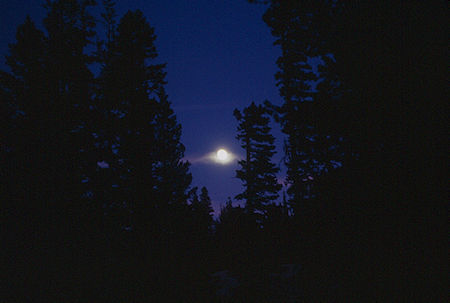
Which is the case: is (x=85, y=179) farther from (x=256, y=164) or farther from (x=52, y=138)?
(x=256, y=164)

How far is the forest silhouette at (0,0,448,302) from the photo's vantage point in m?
3.88

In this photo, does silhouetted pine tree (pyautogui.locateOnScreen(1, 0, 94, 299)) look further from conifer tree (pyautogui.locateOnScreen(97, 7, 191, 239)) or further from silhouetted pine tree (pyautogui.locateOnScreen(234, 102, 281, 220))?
silhouetted pine tree (pyautogui.locateOnScreen(234, 102, 281, 220))

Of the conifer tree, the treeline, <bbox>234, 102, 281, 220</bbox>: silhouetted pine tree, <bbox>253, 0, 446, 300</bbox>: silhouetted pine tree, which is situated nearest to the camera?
<bbox>253, 0, 446, 300</bbox>: silhouetted pine tree

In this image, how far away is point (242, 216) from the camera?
1305 cm

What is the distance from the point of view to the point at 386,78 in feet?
14.0

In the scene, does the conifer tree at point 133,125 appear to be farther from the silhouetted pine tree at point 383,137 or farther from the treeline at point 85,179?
the silhouetted pine tree at point 383,137

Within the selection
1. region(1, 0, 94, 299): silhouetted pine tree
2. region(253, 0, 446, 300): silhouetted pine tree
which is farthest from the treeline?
region(253, 0, 446, 300): silhouetted pine tree

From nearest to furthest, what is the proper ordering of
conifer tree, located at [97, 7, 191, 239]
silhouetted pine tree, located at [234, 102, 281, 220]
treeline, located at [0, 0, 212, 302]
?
treeline, located at [0, 0, 212, 302] < conifer tree, located at [97, 7, 191, 239] < silhouetted pine tree, located at [234, 102, 281, 220]

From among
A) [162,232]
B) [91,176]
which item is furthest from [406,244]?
[91,176]

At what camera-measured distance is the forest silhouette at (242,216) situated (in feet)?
12.7

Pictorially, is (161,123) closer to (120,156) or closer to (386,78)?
(120,156)

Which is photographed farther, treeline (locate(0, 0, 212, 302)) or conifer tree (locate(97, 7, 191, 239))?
conifer tree (locate(97, 7, 191, 239))

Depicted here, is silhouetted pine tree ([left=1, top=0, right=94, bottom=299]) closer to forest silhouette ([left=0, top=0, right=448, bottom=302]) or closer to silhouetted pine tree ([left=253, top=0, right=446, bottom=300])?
forest silhouette ([left=0, top=0, right=448, bottom=302])

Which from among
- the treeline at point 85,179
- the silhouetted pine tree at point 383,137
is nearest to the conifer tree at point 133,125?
the treeline at point 85,179
